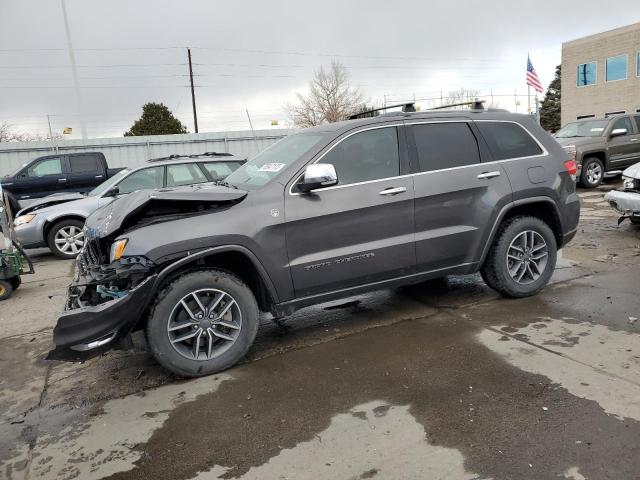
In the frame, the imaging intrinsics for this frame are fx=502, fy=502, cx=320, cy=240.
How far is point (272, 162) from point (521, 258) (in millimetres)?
2654

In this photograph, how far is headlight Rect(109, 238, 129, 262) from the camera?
141 inches

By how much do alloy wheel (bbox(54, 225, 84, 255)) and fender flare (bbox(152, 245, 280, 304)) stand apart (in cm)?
629

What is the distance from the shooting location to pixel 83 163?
13.4m

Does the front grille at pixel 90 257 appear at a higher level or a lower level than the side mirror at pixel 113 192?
lower

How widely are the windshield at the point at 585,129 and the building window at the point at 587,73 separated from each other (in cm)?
2447

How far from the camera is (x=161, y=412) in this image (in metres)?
3.37

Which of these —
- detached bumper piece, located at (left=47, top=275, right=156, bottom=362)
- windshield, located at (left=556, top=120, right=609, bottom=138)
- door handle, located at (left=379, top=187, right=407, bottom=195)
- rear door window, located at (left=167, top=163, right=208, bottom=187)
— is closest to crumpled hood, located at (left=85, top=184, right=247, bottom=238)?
detached bumper piece, located at (left=47, top=275, right=156, bottom=362)

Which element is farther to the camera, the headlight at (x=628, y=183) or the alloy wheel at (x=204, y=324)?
the headlight at (x=628, y=183)

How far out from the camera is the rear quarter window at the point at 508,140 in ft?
16.0

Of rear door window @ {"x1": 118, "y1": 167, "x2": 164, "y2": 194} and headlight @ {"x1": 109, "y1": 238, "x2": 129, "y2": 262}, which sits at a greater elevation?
rear door window @ {"x1": 118, "y1": 167, "x2": 164, "y2": 194}

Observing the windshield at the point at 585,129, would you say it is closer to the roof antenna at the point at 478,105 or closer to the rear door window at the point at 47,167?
the roof antenna at the point at 478,105

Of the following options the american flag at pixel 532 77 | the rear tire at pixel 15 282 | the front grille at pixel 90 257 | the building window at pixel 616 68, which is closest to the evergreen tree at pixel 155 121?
the american flag at pixel 532 77

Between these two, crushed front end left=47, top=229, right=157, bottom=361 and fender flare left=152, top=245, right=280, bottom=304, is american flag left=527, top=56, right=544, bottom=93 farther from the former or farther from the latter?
crushed front end left=47, top=229, right=157, bottom=361

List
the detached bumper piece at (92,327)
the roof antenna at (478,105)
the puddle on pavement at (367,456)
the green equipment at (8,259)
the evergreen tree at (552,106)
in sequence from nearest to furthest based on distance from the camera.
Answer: the puddle on pavement at (367,456) → the detached bumper piece at (92,327) → the roof antenna at (478,105) → the green equipment at (8,259) → the evergreen tree at (552,106)
